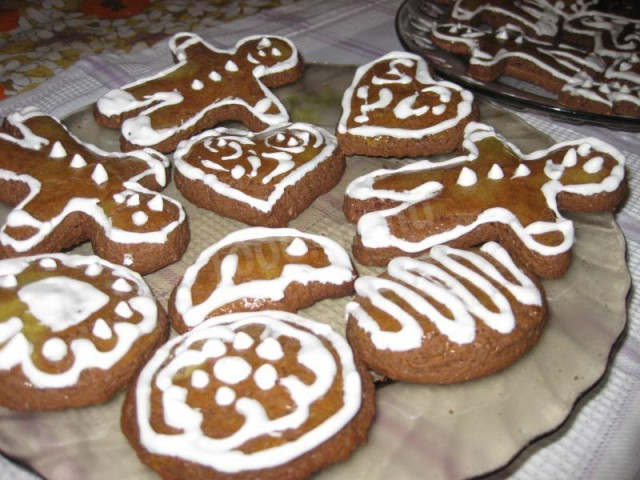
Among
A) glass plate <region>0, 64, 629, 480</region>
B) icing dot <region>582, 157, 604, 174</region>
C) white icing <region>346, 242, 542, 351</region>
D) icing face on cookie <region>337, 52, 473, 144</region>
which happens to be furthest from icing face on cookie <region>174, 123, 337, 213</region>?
icing dot <region>582, 157, 604, 174</region>

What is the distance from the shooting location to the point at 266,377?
102cm

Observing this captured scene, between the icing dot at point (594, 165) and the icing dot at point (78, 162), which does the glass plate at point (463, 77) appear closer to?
the icing dot at point (594, 165)

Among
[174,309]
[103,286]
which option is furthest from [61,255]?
[174,309]

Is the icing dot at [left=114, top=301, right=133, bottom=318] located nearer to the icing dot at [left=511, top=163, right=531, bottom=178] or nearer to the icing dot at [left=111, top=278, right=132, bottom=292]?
the icing dot at [left=111, top=278, right=132, bottom=292]

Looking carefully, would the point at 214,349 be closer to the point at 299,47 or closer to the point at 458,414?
the point at 458,414

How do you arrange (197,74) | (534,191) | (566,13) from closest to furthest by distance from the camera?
(534,191) < (197,74) < (566,13)

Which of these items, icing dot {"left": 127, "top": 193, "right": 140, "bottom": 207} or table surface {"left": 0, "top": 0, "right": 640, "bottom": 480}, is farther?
icing dot {"left": 127, "top": 193, "right": 140, "bottom": 207}

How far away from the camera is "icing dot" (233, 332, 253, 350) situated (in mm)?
1070

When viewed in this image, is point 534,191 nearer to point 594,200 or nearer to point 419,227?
point 594,200

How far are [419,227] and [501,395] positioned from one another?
392mm

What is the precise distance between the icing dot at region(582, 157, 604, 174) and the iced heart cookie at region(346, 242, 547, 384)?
1.19ft

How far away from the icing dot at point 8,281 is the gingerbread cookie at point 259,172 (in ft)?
1.47

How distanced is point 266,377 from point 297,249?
324 millimetres

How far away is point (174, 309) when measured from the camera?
47.5 inches
